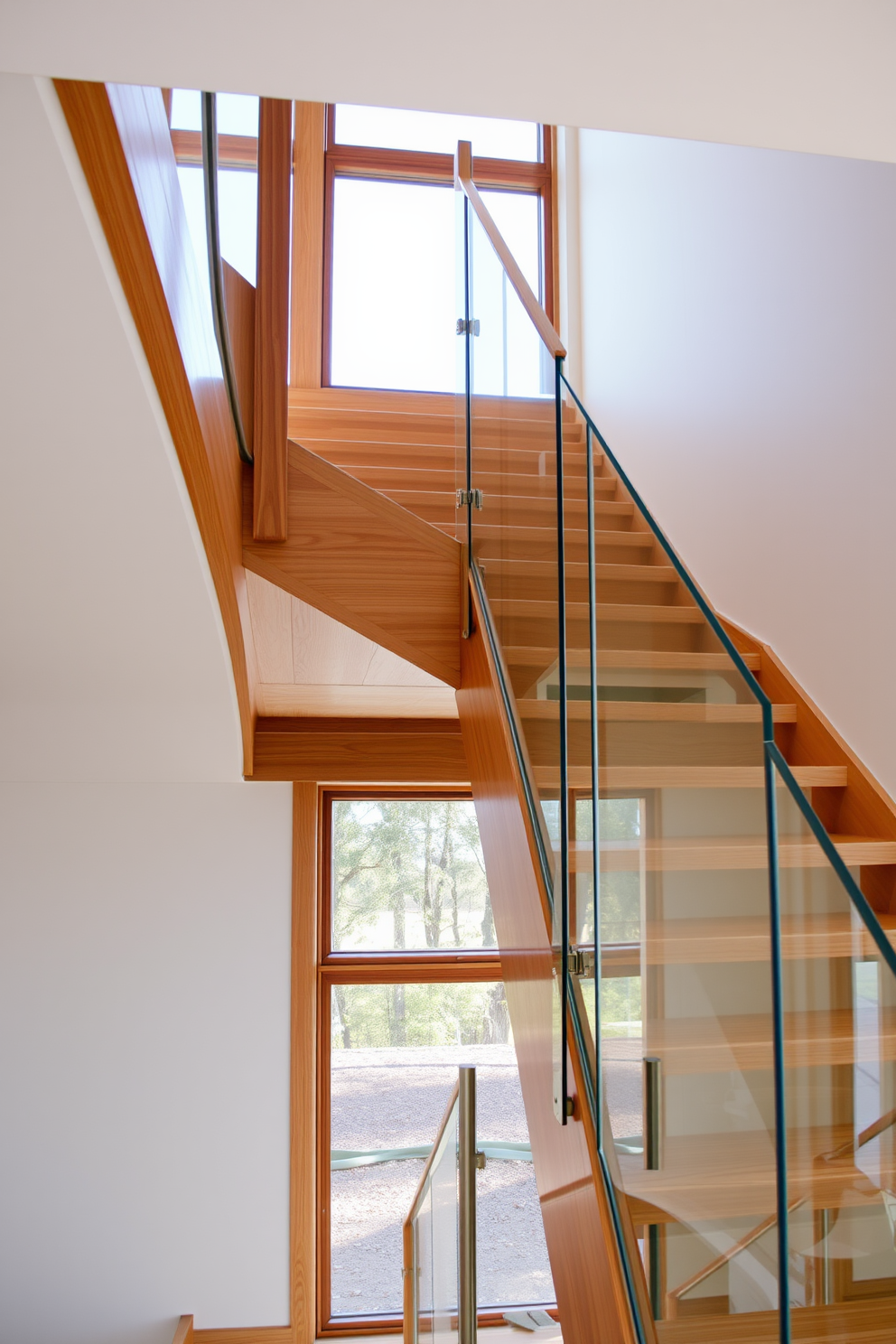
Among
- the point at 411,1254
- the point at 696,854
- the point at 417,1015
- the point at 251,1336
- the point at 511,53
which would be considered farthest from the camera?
the point at 417,1015

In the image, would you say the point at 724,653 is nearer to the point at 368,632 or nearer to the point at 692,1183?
the point at 692,1183

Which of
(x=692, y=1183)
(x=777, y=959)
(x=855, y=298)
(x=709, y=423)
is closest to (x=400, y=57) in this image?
(x=777, y=959)

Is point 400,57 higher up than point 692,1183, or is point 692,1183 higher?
point 400,57

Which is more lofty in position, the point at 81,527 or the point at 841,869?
the point at 81,527

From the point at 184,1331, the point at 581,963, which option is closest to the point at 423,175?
the point at 581,963

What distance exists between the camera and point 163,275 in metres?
1.59

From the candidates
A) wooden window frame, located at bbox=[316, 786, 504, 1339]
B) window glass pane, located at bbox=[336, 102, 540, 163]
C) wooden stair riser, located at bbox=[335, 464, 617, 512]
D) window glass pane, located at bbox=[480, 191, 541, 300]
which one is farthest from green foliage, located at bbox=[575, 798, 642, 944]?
window glass pane, located at bbox=[336, 102, 540, 163]

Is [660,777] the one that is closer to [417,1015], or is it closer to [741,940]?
[741,940]

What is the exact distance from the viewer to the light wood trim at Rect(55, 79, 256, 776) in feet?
4.33

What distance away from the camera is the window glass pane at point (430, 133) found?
5.88m

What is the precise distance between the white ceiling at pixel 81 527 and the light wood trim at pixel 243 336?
1.30ft

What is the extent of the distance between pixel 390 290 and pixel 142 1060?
168 inches

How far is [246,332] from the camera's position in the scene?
7.88 feet

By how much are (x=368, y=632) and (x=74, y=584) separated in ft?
2.64
